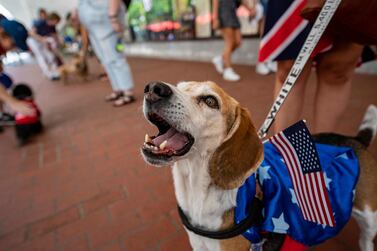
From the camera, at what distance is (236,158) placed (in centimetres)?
131

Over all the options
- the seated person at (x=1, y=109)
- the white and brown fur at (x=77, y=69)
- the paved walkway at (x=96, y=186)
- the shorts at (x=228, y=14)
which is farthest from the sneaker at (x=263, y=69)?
the white and brown fur at (x=77, y=69)

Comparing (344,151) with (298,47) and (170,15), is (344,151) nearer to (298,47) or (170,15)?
(298,47)

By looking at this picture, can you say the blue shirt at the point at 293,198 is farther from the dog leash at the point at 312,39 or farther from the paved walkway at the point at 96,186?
the paved walkway at the point at 96,186

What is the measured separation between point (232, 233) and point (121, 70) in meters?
4.72

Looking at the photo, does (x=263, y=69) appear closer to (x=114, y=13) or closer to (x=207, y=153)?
(x=114, y=13)

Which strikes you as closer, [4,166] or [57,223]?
[57,223]

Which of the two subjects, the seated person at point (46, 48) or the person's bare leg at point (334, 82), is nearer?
the person's bare leg at point (334, 82)

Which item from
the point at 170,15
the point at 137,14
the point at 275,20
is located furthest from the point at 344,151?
the point at 137,14

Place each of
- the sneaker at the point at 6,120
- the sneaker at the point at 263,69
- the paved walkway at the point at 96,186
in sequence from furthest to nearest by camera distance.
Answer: the sneaker at the point at 263,69 → the sneaker at the point at 6,120 → the paved walkway at the point at 96,186

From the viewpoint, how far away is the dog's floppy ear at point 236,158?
1.29 m

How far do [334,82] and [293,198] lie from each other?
44.4 inches

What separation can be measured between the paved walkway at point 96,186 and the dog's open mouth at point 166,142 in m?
0.36

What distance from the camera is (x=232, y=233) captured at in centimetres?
132

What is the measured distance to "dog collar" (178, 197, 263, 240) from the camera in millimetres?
1323
